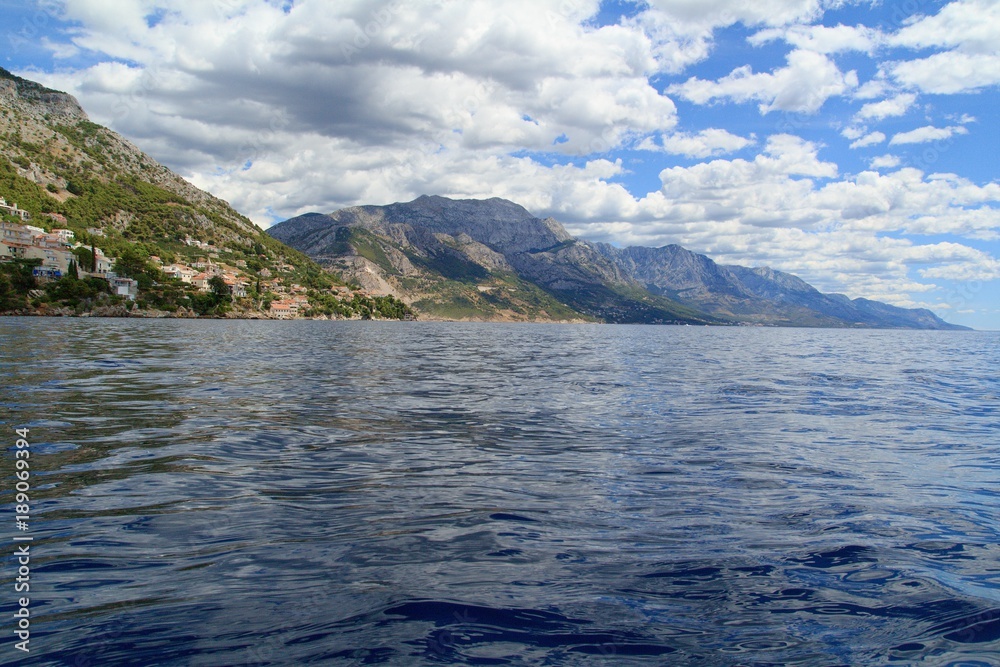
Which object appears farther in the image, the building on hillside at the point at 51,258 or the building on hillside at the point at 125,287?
the building on hillside at the point at 125,287

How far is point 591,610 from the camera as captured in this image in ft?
22.6

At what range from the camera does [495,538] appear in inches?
360

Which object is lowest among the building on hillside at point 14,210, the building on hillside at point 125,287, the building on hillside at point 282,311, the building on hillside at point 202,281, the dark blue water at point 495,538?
the dark blue water at point 495,538

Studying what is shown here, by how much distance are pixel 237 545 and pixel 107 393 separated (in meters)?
18.6

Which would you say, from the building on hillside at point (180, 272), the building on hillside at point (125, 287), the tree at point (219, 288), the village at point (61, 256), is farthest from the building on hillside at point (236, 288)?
the building on hillside at point (125, 287)

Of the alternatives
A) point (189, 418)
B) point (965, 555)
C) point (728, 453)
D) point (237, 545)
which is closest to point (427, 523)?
point (237, 545)

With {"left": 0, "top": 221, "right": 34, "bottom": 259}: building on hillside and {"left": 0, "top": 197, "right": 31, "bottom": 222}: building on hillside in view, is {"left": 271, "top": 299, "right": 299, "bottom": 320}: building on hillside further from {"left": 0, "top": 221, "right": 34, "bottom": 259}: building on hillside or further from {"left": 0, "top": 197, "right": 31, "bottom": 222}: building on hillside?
{"left": 0, "top": 197, "right": 31, "bottom": 222}: building on hillside

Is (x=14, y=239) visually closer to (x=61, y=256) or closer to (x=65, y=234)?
(x=65, y=234)

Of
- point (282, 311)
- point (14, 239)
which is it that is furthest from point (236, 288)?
point (14, 239)

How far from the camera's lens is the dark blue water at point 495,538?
6.17 meters

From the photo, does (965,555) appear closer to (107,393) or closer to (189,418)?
(189,418)

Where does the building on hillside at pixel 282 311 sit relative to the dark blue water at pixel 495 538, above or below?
above

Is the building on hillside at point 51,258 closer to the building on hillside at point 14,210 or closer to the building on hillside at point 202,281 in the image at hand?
the building on hillside at point 14,210

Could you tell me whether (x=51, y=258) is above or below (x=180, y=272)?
below
